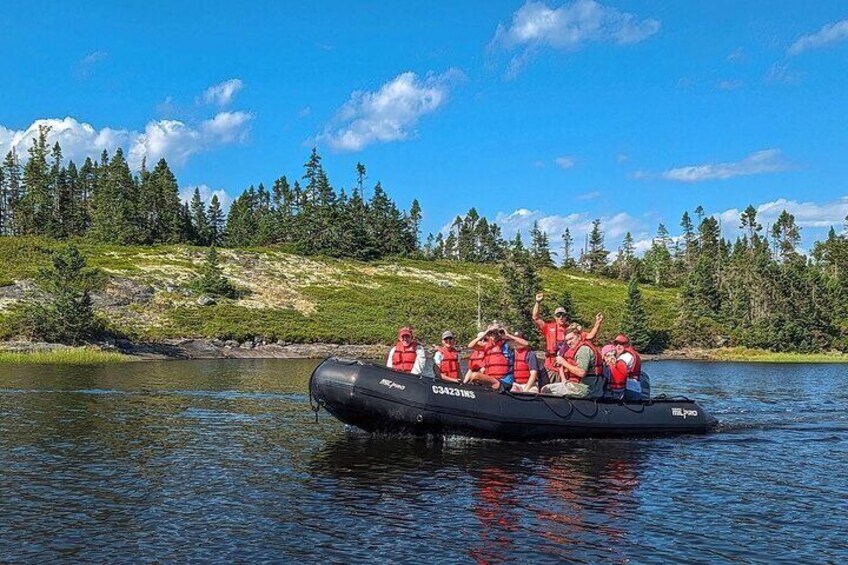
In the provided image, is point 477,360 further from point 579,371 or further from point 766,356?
point 766,356

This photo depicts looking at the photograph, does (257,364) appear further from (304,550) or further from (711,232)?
(711,232)

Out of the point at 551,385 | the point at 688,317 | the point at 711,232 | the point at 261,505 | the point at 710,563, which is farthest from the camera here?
the point at 711,232

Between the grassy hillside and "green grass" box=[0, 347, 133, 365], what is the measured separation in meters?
7.89

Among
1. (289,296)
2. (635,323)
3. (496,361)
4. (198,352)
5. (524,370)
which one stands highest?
(289,296)

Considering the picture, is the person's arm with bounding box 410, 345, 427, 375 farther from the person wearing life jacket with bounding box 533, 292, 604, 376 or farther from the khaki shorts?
the khaki shorts

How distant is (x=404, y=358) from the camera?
739 inches

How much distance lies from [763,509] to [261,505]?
8.05 m

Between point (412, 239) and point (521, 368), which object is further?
point (412, 239)

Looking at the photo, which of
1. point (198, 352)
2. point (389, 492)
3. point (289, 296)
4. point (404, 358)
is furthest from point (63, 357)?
point (389, 492)

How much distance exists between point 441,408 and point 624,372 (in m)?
5.13

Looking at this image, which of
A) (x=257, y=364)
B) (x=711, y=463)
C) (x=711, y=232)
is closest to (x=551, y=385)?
(x=711, y=463)

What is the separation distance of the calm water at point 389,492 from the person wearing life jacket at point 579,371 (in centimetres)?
124

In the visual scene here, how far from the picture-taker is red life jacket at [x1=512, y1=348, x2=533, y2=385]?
18.6 m

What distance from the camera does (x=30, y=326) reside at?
50219 millimetres
